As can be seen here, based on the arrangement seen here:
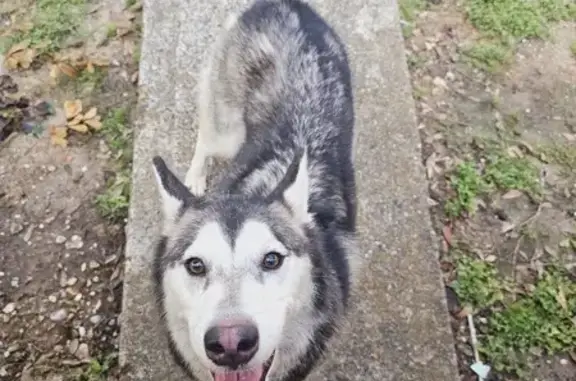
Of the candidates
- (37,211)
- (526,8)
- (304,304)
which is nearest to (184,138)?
(37,211)

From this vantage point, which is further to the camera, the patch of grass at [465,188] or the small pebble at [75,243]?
the patch of grass at [465,188]

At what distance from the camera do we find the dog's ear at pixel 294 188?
339 centimetres

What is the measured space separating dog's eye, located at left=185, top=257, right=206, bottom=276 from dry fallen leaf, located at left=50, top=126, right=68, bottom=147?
8.49ft

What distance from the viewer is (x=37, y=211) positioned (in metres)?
5.00

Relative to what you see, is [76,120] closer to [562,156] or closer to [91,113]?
[91,113]

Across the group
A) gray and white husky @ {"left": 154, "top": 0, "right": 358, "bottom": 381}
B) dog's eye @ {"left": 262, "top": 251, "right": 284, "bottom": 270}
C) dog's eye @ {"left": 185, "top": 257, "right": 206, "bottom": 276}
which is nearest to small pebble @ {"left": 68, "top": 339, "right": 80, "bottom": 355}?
gray and white husky @ {"left": 154, "top": 0, "right": 358, "bottom": 381}

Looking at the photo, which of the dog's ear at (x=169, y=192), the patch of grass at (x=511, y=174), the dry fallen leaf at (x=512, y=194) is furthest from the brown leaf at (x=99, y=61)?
the dry fallen leaf at (x=512, y=194)

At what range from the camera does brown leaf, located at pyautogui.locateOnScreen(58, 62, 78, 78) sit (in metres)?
5.71

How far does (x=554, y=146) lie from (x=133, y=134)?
3148 millimetres

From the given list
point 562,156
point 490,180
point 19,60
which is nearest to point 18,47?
point 19,60

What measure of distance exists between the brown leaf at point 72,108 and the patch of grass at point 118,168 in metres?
0.21

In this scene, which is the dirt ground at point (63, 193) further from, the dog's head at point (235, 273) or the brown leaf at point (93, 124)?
the dog's head at point (235, 273)

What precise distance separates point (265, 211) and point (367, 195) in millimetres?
1683

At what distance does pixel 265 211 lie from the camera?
3.33m
